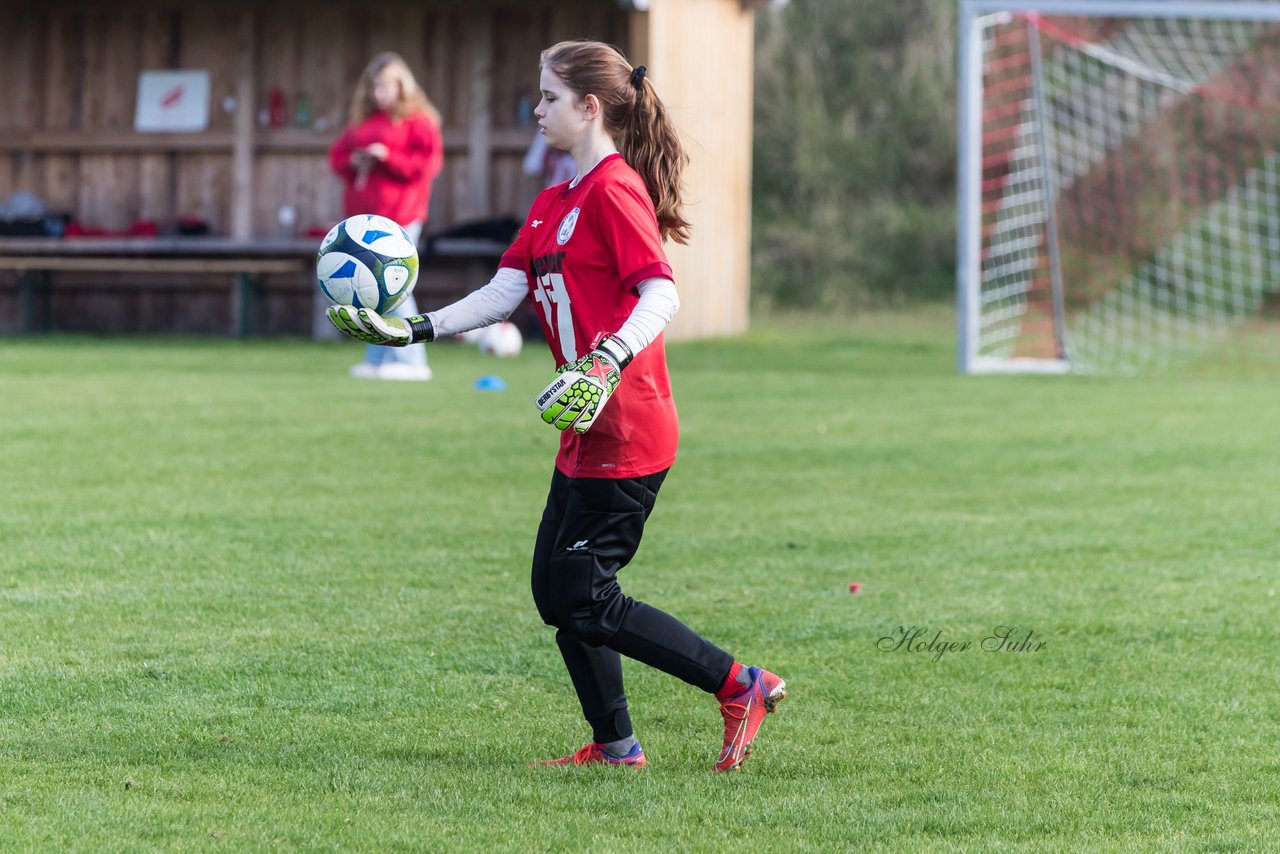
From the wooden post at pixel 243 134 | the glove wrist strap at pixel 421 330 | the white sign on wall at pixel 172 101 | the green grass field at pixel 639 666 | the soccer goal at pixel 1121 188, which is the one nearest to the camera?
the green grass field at pixel 639 666

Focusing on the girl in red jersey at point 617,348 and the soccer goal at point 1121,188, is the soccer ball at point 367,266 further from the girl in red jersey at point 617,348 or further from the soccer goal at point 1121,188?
the soccer goal at point 1121,188

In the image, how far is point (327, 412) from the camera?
31.9 ft

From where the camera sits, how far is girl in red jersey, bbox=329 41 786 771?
3.57 meters

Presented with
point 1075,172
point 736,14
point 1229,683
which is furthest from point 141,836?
point 1075,172

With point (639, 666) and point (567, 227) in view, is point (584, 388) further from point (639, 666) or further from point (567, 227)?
point (639, 666)

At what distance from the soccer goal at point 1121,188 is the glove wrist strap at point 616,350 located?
10.9 m

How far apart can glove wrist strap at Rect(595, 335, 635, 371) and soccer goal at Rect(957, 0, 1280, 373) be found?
10.9 meters

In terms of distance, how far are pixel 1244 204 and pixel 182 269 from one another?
1483 cm

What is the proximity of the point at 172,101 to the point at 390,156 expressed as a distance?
637 centimetres

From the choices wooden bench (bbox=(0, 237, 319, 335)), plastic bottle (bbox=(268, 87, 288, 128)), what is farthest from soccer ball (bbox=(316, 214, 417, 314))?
plastic bottle (bbox=(268, 87, 288, 128))

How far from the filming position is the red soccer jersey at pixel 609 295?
11.7 ft

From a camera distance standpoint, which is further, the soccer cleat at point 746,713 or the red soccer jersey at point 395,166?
the red soccer jersey at point 395,166

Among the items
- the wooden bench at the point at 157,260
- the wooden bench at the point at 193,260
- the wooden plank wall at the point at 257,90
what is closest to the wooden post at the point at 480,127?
the wooden plank wall at the point at 257,90

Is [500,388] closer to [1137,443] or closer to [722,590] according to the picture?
[1137,443]
